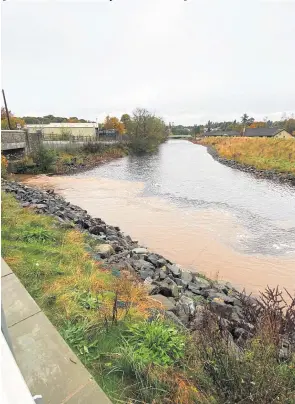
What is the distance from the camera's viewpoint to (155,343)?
2541 mm

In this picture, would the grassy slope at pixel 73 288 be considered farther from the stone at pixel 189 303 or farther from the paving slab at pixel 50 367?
the stone at pixel 189 303

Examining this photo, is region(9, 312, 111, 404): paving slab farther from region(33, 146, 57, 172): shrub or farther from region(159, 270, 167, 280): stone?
region(33, 146, 57, 172): shrub

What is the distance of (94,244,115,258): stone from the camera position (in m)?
5.25

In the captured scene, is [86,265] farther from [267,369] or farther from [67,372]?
[267,369]

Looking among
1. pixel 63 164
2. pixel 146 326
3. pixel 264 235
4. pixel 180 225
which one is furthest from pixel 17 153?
pixel 146 326

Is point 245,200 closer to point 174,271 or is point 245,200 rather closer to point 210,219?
point 210,219

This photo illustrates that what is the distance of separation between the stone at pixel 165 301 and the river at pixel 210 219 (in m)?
2.46

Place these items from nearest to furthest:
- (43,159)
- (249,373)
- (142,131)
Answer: (249,373)
(43,159)
(142,131)

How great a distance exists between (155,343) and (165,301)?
1304 millimetres

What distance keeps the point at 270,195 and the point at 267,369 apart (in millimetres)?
13419

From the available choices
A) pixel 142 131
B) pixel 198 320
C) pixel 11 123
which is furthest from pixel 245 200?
pixel 11 123

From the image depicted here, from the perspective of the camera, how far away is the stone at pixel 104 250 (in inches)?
207

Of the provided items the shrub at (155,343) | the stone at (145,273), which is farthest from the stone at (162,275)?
the shrub at (155,343)

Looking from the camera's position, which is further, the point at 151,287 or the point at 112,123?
the point at 112,123
